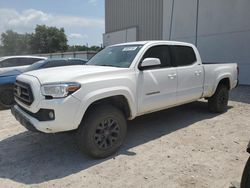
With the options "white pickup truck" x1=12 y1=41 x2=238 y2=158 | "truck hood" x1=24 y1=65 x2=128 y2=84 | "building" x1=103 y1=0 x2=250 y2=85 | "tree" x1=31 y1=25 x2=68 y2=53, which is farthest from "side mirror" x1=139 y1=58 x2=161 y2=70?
"tree" x1=31 y1=25 x2=68 y2=53

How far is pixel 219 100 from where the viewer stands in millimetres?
7094

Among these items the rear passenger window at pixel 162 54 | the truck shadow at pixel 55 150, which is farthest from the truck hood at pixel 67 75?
the truck shadow at pixel 55 150

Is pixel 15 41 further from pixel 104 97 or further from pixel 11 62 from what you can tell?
pixel 104 97

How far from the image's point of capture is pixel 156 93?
5.10 metres

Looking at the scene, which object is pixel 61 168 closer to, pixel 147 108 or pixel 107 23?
pixel 147 108

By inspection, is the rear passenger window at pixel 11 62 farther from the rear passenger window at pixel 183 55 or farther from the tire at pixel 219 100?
the tire at pixel 219 100

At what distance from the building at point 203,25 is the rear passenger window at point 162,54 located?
857cm

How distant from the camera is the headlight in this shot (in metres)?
3.82

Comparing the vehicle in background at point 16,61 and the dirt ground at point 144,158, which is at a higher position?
the vehicle in background at point 16,61

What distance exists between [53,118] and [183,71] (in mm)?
3148

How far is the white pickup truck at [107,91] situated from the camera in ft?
12.6

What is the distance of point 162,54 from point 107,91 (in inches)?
74.9

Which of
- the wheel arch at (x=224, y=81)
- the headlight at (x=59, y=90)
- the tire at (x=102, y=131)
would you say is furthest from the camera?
the wheel arch at (x=224, y=81)

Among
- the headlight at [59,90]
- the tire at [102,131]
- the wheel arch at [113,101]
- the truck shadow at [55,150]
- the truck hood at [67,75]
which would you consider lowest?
the truck shadow at [55,150]
